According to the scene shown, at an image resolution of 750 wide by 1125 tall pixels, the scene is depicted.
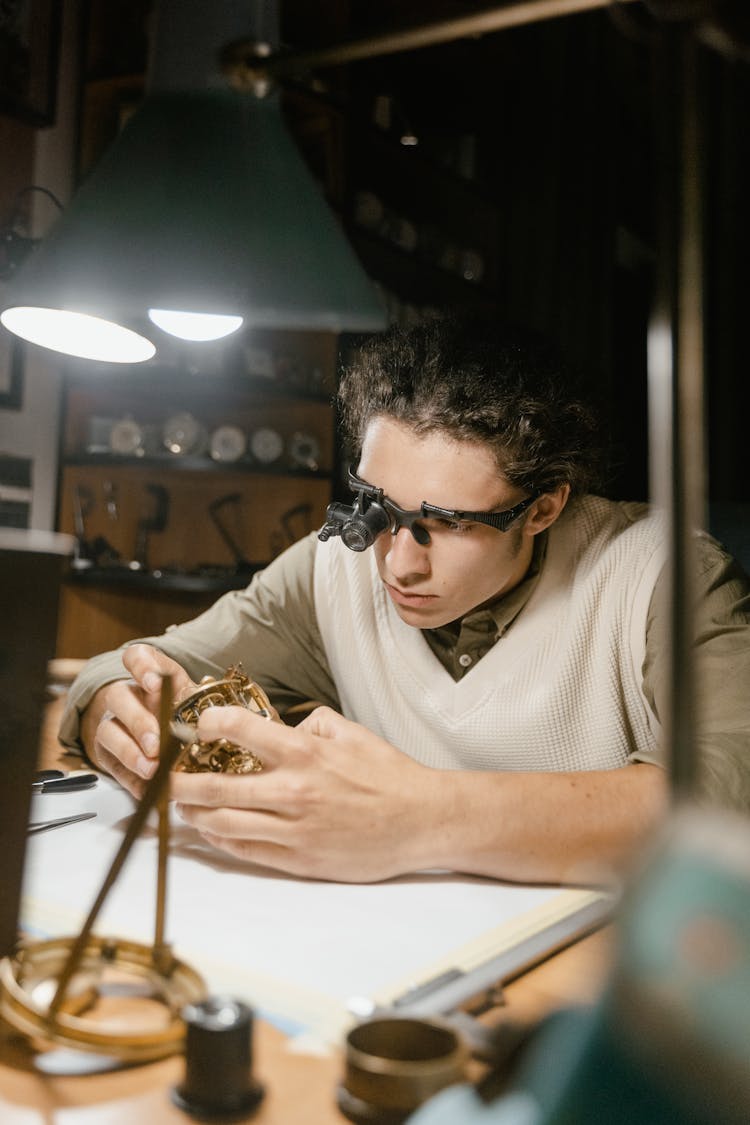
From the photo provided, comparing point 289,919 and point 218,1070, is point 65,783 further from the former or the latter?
point 218,1070

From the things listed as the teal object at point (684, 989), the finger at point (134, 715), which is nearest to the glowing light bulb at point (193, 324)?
the finger at point (134, 715)

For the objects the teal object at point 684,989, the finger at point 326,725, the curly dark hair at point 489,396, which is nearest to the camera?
the teal object at point 684,989

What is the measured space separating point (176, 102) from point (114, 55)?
2562 mm

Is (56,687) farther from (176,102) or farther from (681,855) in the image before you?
(681,855)

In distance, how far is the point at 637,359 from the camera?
4.57 meters

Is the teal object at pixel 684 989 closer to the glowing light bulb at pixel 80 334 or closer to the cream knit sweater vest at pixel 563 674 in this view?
A: the glowing light bulb at pixel 80 334

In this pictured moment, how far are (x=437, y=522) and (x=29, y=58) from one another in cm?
233

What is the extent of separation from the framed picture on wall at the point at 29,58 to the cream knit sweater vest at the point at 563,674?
216cm

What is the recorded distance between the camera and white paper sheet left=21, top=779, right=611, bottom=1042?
0.65 metres

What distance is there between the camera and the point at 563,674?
56.7 inches

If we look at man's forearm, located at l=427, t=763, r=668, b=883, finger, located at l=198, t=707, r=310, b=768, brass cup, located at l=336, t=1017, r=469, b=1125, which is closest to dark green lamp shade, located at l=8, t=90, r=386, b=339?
finger, located at l=198, t=707, r=310, b=768

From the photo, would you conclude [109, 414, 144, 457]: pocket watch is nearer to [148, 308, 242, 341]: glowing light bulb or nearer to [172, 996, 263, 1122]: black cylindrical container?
[148, 308, 242, 341]: glowing light bulb

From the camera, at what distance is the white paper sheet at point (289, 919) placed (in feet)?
2.12

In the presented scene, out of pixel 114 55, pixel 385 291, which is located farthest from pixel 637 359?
pixel 114 55
